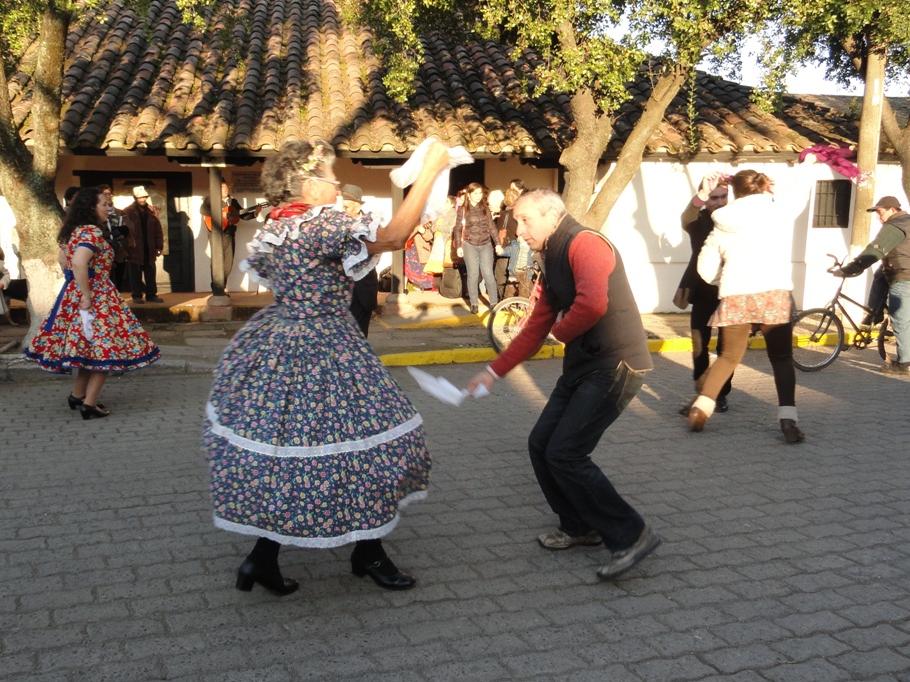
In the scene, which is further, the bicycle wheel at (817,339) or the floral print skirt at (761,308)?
the bicycle wheel at (817,339)

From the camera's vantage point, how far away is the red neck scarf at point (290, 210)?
378cm

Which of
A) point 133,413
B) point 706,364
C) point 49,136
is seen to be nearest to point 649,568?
point 706,364

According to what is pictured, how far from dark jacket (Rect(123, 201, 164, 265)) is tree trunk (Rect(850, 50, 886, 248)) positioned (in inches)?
380

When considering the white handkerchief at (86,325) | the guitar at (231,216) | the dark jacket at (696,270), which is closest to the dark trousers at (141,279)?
the guitar at (231,216)

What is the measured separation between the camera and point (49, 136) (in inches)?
377

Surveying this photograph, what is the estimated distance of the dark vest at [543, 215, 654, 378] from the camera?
414 centimetres

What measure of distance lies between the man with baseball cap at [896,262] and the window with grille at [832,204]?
5.77m

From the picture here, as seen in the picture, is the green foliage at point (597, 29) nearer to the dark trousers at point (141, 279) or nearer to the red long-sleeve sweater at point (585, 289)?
the dark trousers at point (141, 279)

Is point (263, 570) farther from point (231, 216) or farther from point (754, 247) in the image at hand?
point (231, 216)

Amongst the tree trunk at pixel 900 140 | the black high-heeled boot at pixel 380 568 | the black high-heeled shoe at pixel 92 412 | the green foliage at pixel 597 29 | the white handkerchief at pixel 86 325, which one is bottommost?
the black high-heeled shoe at pixel 92 412

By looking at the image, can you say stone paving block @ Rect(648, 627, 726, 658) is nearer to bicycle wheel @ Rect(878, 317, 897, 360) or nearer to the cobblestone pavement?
the cobblestone pavement

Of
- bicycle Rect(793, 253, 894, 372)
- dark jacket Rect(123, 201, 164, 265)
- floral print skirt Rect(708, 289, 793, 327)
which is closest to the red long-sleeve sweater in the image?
floral print skirt Rect(708, 289, 793, 327)

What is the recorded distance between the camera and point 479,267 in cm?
1287

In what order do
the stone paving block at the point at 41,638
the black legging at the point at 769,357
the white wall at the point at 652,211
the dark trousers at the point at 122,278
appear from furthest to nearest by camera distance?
the white wall at the point at 652,211 < the dark trousers at the point at 122,278 < the black legging at the point at 769,357 < the stone paving block at the point at 41,638
